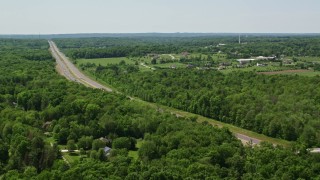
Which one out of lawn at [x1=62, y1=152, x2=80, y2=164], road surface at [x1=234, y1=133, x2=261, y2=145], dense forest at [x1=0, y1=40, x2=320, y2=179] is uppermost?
dense forest at [x1=0, y1=40, x2=320, y2=179]

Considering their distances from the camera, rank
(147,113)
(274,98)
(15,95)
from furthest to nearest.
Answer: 1. (15,95)
2. (274,98)
3. (147,113)

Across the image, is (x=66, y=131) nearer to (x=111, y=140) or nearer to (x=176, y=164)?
(x=111, y=140)

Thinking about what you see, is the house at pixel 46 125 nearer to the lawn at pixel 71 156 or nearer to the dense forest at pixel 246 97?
the lawn at pixel 71 156

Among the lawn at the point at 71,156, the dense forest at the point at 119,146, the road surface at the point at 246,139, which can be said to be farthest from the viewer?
the road surface at the point at 246,139

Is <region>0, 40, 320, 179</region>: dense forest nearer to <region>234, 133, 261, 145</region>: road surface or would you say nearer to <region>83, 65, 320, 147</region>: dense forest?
<region>83, 65, 320, 147</region>: dense forest

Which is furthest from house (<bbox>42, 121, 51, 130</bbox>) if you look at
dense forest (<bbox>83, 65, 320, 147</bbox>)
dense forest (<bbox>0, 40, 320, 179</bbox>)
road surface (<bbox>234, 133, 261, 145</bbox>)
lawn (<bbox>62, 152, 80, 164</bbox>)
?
road surface (<bbox>234, 133, 261, 145</bbox>)

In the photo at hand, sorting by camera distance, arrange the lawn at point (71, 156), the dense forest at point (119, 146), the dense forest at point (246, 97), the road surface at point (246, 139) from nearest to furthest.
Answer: the dense forest at point (119, 146)
the lawn at point (71, 156)
the road surface at point (246, 139)
the dense forest at point (246, 97)

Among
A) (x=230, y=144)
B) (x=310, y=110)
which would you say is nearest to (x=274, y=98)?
(x=310, y=110)

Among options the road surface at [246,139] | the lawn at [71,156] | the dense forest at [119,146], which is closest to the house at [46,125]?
the dense forest at [119,146]
